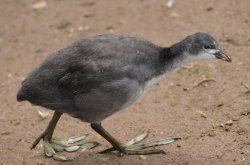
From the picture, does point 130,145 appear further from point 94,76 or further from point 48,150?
point 94,76

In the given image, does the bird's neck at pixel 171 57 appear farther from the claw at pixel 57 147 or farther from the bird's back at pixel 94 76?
the claw at pixel 57 147

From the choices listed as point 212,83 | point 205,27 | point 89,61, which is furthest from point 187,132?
point 205,27

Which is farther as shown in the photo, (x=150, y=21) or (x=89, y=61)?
(x=150, y=21)

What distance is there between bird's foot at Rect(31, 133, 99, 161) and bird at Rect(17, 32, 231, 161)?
39 centimetres

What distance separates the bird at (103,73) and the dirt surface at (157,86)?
693 mm

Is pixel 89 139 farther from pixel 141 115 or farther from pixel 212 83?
pixel 212 83

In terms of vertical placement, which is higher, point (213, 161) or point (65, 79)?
point (65, 79)

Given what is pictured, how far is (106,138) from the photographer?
5355 mm

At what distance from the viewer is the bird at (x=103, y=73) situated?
16.1ft

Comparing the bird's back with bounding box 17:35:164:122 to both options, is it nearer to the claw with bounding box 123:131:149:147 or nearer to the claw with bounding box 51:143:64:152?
the claw with bounding box 123:131:149:147

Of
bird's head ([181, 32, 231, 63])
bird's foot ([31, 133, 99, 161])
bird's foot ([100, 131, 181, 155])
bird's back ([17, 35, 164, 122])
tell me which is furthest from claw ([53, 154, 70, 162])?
bird's head ([181, 32, 231, 63])

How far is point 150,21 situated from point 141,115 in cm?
220

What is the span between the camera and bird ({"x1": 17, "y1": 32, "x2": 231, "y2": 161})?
4914 millimetres

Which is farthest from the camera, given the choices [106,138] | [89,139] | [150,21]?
[150,21]
